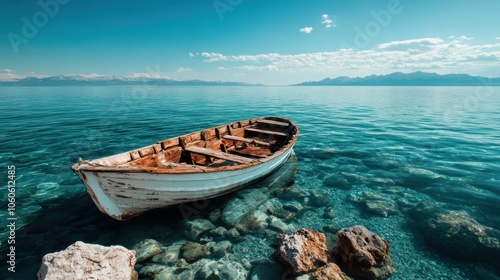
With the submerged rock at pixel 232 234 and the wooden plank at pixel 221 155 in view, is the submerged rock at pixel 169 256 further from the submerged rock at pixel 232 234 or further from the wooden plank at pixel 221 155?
the wooden plank at pixel 221 155

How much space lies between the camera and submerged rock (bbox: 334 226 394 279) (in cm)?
600

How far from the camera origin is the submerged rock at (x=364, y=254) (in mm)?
5996

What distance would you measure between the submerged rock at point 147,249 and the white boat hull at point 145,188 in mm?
992

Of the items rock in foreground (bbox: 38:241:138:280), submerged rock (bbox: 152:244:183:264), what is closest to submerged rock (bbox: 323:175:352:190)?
submerged rock (bbox: 152:244:183:264)

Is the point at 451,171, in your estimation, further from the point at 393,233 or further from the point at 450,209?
the point at 393,233

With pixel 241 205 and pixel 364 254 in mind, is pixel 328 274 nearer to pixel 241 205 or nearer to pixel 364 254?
→ pixel 364 254

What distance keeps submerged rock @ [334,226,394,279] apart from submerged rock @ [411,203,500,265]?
2.22 metres

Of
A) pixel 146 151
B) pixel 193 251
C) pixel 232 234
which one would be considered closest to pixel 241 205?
pixel 232 234

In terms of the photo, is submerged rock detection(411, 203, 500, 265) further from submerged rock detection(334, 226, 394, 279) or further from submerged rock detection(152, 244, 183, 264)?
submerged rock detection(152, 244, 183, 264)

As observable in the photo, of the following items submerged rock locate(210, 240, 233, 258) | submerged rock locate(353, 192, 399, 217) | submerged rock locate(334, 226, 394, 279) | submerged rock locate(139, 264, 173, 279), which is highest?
submerged rock locate(334, 226, 394, 279)

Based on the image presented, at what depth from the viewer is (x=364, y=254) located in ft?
19.7

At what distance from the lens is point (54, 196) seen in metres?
9.78

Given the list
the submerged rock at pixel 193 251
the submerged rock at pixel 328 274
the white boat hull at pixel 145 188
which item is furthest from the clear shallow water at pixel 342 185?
the submerged rock at pixel 328 274

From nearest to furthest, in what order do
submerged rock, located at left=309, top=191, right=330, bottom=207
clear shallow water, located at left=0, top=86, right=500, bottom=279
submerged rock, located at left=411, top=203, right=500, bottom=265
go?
submerged rock, located at left=411, top=203, right=500, bottom=265 < clear shallow water, located at left=0, top=86, right=500, bottom=279 < submerged rock, located at left=309, top=191, right=330, bottom=207
